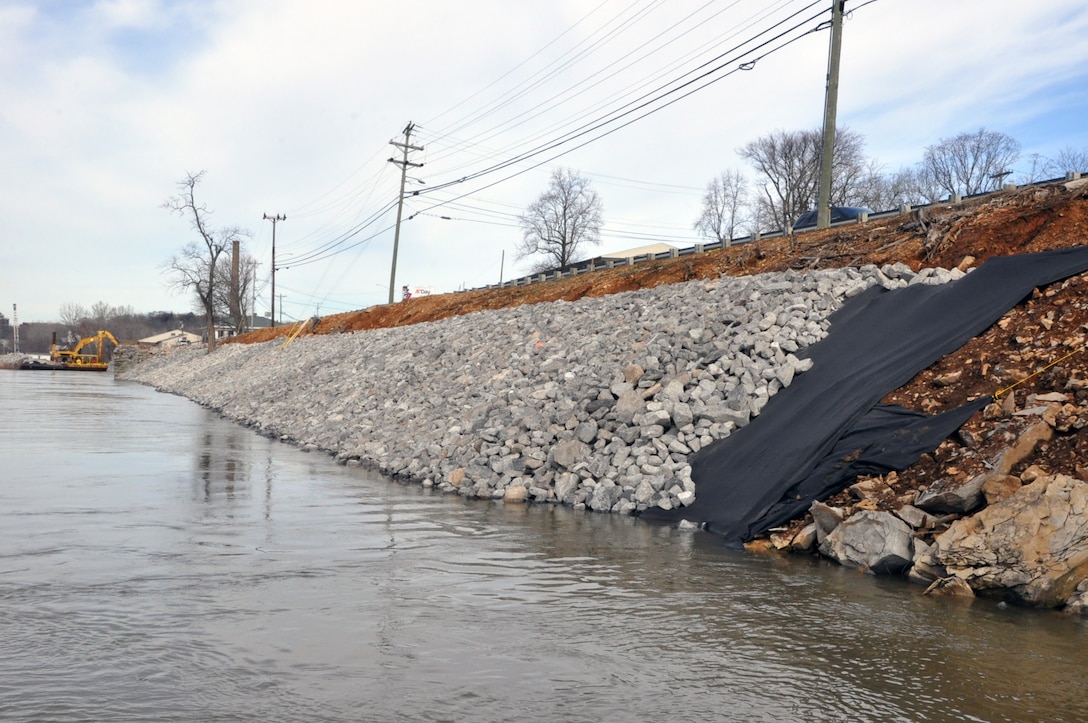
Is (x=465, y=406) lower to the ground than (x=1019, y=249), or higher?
lower

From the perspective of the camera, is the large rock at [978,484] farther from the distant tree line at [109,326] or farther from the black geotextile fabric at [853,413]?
the distant tree line at [109,326]

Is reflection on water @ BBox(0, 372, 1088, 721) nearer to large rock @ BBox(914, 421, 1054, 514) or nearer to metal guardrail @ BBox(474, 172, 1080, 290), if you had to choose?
large rock @ BBox(914, 421, 1054, 514)

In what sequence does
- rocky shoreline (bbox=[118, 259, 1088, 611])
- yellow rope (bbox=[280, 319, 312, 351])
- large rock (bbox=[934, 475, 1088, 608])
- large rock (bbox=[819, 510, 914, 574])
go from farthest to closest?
yellow rope (bbox=[280, 319, 312, 351]), rocky shoreline (bbox=[118, 259, 1088, 611]), large rock (bbox=[819, 510, 914, 574]), large rock (bbox=[934, 475, 1088, 608])

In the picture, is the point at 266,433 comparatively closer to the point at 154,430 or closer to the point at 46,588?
the point at 154,430

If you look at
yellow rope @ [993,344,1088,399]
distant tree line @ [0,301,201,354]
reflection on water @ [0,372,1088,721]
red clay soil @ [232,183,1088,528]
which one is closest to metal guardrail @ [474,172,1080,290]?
red clay soil @ [232,183,1088,528]

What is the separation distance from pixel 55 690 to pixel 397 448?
10.1 metres

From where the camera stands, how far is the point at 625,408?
11.7 m

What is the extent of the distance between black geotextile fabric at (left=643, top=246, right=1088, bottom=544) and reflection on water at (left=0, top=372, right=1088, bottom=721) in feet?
2.79

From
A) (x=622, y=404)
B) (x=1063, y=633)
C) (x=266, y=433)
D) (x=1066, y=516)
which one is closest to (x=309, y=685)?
(x=1063, y=633)

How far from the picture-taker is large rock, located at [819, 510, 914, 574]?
7.61 meters

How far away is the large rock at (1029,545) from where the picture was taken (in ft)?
21.7

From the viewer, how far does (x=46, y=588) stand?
256 inches

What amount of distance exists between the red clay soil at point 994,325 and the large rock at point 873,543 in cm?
→ 37

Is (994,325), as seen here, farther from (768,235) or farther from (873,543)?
(768,235)
